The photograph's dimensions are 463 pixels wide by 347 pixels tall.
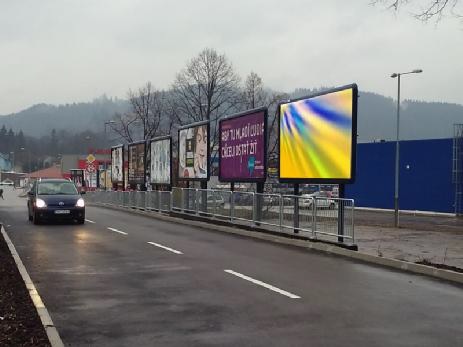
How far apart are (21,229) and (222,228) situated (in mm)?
6561

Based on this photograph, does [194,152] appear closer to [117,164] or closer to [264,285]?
[264,285]

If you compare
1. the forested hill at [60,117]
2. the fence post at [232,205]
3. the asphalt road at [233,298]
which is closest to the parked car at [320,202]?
the asphalt road at [233,298]

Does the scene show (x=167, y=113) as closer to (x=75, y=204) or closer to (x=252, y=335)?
(x=75, y=204)

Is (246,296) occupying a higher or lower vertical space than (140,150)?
lower

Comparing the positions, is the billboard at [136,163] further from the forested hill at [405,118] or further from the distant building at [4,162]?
the distant building at [4,162]

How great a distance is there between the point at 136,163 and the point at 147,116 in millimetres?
24445

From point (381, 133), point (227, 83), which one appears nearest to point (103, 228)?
point (227, 83)

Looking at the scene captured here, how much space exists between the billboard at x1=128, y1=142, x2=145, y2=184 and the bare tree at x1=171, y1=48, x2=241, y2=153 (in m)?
16.4

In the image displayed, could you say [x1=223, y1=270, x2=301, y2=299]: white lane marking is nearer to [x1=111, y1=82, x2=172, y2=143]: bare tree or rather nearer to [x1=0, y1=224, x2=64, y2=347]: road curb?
[x1=0, y1=224, x2=64, y2=347]: road curb

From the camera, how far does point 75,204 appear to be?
20688 mm

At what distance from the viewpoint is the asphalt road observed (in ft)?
21.0

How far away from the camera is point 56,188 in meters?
21.8

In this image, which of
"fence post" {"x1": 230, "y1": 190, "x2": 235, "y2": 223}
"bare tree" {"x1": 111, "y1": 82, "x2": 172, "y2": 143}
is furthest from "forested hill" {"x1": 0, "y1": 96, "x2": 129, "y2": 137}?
"fence post" {"x1": 230, "y1": 190, "x2": 235, "y2": 223}

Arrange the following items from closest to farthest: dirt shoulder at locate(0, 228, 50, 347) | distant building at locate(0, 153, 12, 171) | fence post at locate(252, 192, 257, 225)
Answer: dirt shoulder at locate(0, 228, 50, 347) < fence post at locate(252, 192, 257, 225) < distant building at locate(0, 153, 12, 171)
